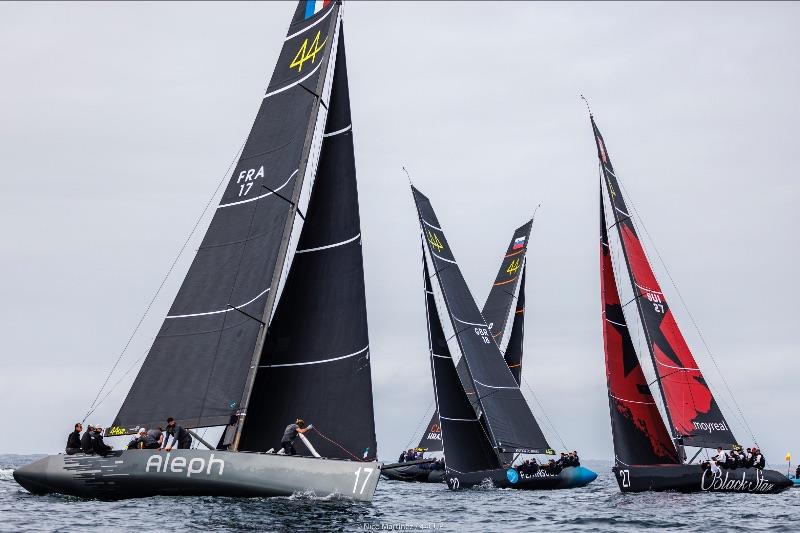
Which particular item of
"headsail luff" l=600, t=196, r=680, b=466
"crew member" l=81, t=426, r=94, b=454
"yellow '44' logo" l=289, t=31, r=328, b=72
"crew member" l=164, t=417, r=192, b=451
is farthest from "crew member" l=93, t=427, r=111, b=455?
"headsail luff" l=600, t=196, r=680, b=466

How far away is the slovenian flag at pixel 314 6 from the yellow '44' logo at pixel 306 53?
0.95m

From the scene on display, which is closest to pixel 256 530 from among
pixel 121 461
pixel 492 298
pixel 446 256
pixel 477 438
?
pixel 121 461

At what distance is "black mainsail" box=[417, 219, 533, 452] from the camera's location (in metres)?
49.2

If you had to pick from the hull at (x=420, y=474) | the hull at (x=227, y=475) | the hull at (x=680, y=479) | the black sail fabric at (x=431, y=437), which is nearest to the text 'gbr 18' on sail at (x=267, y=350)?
the hull at (x=227, y=475)

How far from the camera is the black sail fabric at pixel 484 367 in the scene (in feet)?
134

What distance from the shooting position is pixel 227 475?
20906 mm

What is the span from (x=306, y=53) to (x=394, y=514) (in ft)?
39.6

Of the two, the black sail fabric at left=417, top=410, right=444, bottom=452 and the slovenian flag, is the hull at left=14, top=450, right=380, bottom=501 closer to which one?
the slovenian flag

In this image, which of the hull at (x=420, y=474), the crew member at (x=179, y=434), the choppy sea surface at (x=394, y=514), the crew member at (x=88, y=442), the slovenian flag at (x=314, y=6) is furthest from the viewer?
the hull at (x=420, y=474)

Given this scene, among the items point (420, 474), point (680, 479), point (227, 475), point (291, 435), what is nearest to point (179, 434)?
point (227, 475)

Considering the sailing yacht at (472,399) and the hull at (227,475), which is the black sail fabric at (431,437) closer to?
the sailing yacht at (472,399)

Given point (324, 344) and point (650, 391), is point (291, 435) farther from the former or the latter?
point (650, 391)

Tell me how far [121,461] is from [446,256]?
2368cm

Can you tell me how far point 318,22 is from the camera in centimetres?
2670
